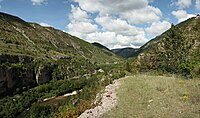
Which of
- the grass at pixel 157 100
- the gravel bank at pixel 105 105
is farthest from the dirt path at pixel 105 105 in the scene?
the grass at pixel 157 100

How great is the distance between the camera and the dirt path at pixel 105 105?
46.8ft

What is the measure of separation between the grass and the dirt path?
1.37 feet

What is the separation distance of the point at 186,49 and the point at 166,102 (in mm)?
65088

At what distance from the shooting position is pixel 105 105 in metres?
15.8

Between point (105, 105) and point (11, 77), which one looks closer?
point (105, 105)

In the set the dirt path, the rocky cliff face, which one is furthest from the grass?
the rocky cliff face

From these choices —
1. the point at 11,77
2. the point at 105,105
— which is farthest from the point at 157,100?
the point at 11,77

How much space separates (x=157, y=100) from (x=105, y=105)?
2937 mm

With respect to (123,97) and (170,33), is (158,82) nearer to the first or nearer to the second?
(123,97)

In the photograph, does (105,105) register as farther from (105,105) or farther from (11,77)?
(11,77)

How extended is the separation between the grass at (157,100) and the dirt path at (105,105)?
417 millimetres

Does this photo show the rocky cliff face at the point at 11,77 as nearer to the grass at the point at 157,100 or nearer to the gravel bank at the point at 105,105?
the gravel bank at the point at 105,105

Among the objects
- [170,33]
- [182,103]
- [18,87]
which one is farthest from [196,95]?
[18,87]

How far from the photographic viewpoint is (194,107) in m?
13.2
